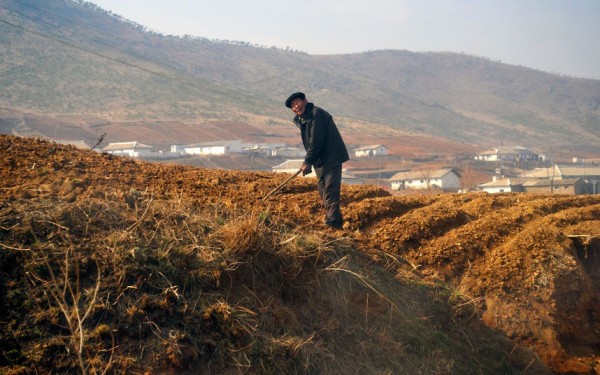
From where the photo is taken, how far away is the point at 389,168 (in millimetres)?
45469

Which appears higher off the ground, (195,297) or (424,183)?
(195,297)

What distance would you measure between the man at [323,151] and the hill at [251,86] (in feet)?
131

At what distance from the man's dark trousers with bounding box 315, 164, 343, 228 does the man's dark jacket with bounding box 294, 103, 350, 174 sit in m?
0.07

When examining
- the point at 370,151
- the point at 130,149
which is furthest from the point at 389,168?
the point at 130,149

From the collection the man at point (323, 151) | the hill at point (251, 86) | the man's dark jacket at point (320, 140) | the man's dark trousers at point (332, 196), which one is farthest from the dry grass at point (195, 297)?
the hill at point (251, 86)

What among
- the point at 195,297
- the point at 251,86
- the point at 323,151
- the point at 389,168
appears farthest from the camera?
the point at 251,86

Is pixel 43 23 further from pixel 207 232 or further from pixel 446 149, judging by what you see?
pixel 207 232

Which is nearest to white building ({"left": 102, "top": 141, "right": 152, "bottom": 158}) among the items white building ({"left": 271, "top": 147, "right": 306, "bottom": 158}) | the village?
the village

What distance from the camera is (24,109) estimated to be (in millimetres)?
54469

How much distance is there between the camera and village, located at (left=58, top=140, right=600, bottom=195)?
3169 centimetres

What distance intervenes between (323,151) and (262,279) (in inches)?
91.0

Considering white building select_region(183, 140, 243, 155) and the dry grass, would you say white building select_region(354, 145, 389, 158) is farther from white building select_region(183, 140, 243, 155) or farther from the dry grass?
the dry grass

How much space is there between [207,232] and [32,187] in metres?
1.45

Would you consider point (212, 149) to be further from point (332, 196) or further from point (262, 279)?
point (262, 279)
